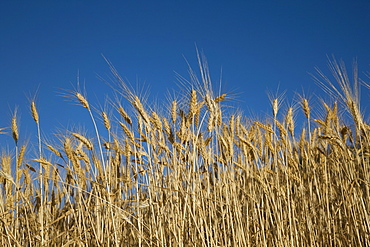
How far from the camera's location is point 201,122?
251 cm

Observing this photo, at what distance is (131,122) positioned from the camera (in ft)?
8.96

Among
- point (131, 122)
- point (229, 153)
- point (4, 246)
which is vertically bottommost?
point (4, 246)

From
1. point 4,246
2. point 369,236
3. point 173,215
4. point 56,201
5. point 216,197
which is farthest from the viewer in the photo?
point 56,201

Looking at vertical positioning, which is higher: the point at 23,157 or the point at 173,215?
the point at 23,157

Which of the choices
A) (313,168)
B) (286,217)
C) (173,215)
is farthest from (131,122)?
(313,168)

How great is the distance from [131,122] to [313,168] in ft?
5.05

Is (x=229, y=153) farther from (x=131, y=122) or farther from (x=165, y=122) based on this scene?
(x=131, y=122)

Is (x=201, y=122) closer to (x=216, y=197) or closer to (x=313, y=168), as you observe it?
Result: (x=216, y=197)

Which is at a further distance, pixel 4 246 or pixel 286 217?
pixel 4 246

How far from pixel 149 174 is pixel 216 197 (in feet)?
1.84

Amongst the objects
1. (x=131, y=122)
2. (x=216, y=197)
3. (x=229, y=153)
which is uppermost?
(x=131, y=122)

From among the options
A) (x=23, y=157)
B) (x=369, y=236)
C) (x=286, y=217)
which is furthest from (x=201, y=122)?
(x=23, y=157)

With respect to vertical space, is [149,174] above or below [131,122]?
below

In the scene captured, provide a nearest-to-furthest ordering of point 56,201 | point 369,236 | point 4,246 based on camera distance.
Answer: point 369,236 < point 4,246 < point 56,201
